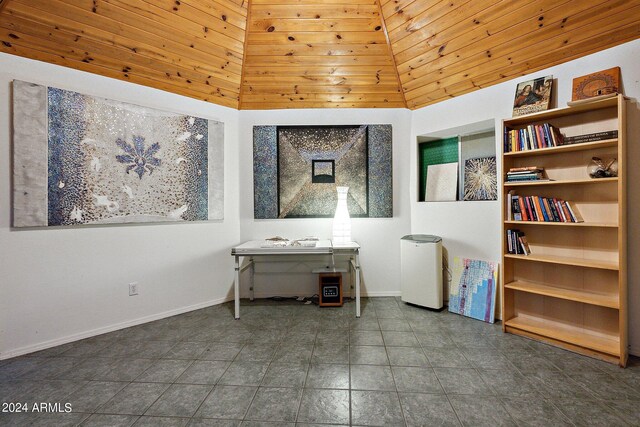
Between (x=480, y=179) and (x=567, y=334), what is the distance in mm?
1606

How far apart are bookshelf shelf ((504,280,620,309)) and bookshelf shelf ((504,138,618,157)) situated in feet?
3.76

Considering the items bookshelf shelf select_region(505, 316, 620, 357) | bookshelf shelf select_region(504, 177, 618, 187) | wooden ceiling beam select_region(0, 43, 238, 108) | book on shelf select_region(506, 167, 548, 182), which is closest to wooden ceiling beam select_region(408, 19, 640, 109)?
book on shelf select_region(506, 167, 548, 182)

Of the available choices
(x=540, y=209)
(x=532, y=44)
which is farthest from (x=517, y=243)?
(x=532, y=44)

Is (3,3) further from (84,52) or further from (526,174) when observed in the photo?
(526,174)

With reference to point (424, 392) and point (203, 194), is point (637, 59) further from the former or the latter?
point (203, 194)

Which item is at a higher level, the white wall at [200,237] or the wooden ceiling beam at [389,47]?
the wooden ceiling beam at [389,47]

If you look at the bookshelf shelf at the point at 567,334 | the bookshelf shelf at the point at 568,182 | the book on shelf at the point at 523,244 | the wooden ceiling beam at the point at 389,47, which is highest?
the wooden ceiling beam at the point at 389,47

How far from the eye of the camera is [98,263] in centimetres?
246

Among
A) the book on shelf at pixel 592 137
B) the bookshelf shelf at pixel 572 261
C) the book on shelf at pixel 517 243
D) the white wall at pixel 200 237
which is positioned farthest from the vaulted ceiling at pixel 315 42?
the bookshelf shelf at pixel 572 261

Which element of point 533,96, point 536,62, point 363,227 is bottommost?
point 363,227

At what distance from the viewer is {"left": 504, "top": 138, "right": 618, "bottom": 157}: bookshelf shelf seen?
1.92m

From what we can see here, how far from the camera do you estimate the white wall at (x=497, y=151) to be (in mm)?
1963

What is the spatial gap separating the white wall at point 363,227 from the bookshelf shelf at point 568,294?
129 cm

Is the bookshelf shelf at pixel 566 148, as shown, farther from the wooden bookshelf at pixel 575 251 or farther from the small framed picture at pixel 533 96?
the small framed picture at pixel 533 96
